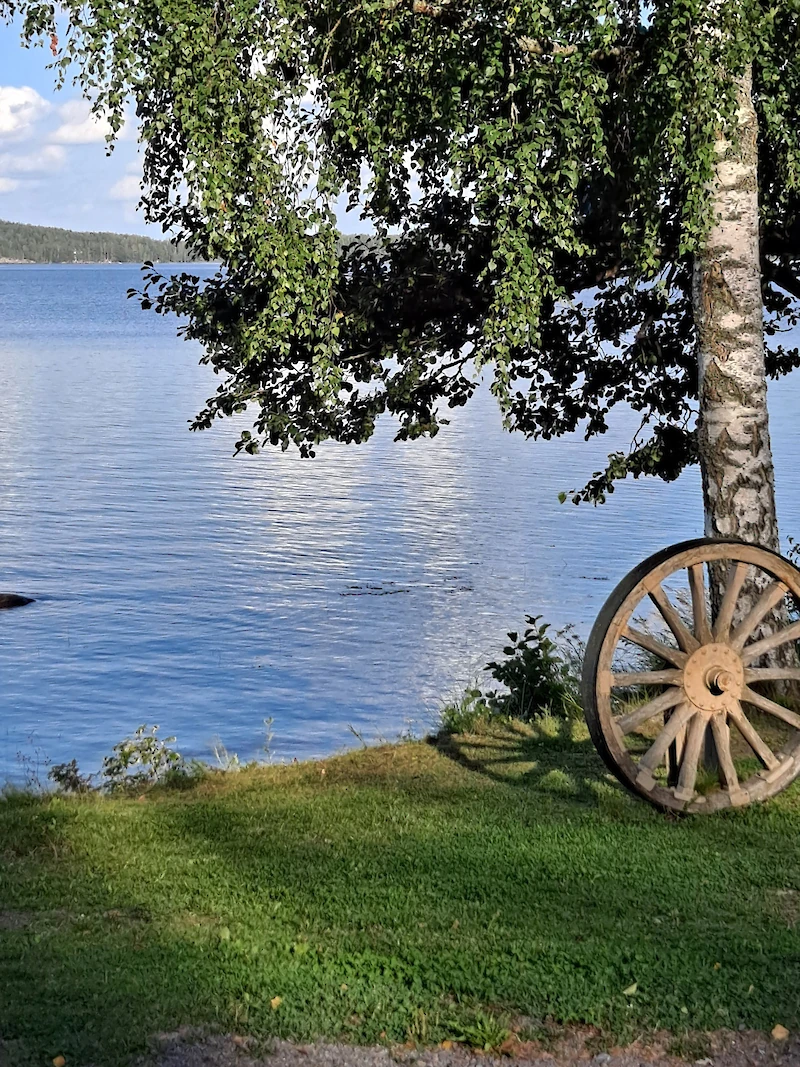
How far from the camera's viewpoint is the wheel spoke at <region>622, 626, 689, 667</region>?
7281 millimetres

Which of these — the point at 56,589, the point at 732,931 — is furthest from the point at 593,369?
the point at 56,589

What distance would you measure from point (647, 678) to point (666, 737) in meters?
0.34

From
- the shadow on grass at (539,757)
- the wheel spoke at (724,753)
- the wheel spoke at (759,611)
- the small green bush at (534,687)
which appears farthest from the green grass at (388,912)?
the small green bush at (534,687)

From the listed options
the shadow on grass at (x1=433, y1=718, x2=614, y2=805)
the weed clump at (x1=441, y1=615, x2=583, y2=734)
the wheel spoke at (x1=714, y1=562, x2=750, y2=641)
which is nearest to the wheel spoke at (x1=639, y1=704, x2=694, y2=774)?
the wheel spoke at (x1=714, y1=562, x2=750, y2=641)

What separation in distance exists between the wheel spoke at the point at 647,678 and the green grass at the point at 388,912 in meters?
0.77

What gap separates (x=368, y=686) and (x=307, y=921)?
391 inches

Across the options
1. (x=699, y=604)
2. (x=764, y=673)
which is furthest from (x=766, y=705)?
(x=699, y=604)

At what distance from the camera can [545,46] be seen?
8594 mm

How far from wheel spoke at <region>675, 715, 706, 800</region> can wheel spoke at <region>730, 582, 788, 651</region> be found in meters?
0.47

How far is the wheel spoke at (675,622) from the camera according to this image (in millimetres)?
7305

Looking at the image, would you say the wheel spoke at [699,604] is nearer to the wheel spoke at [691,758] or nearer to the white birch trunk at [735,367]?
the wheel spoke at [691,758]

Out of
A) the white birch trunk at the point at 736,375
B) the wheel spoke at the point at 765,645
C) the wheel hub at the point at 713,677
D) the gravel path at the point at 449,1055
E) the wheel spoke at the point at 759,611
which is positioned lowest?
the gravel path at the point at 449,1055

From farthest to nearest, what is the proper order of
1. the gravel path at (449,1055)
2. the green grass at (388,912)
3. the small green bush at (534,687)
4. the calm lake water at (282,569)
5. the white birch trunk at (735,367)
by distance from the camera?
1. the calm lake water at (282,569)
2. the small green bush at (534,687)
3. the white birch trunk at (735,367)
4. the green grass at (388,912)
5. the gravel path at (449,1055)

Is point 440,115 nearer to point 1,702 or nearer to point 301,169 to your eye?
point 301,169
